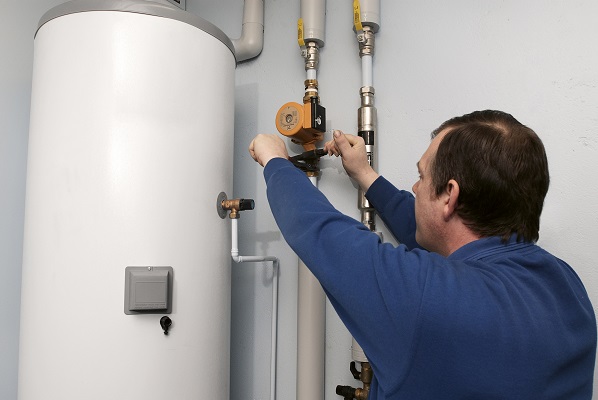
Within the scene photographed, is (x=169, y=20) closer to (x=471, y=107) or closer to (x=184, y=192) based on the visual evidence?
(x=184, y=192)

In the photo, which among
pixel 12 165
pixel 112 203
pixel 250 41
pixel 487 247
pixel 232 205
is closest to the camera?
pixel 487 247

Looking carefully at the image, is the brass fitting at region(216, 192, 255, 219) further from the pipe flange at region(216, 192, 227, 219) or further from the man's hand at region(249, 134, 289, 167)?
the man's hand at region(249, 134, 289, 167)

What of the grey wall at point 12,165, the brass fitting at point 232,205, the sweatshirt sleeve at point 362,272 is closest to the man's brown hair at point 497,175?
the sweatshirt sleeve at point 362,272

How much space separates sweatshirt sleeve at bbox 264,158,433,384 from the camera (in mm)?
599

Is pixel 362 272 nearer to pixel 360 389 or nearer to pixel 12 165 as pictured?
pixel 360 389

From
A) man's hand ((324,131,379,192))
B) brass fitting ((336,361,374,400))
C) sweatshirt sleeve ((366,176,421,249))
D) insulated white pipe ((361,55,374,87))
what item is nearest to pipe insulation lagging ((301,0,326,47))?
insulated white pipe ((361,55,374,87))

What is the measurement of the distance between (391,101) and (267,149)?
379 millimetres

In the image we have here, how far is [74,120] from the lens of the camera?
2.84ft

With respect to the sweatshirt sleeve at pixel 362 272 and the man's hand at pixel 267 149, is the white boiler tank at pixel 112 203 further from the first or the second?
the sweatshirt sleeve at pixel 362 272

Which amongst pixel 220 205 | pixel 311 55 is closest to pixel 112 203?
pixel 220 205

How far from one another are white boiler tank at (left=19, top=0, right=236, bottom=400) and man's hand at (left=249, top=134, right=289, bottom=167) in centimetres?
12

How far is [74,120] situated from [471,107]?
30.8 inches

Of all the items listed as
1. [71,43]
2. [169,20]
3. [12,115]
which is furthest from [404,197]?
[12,115]

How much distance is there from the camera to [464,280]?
604 millimetres
